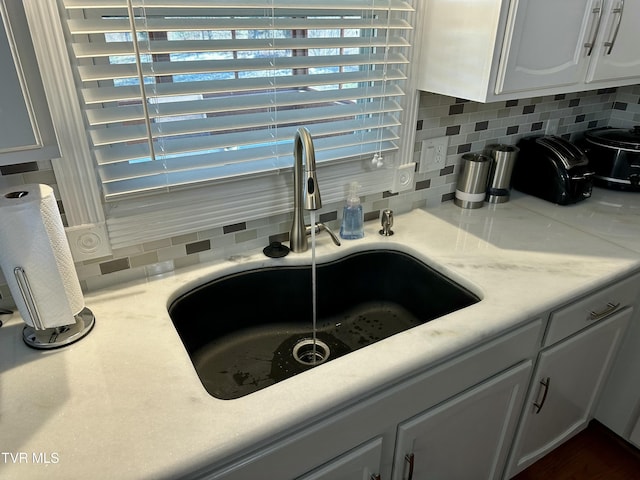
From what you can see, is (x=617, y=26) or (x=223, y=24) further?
(x=617, y=26)

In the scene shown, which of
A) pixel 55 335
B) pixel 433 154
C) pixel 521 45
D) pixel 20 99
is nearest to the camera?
pixel 20 99

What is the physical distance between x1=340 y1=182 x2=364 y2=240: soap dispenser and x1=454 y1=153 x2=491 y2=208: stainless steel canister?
1.48 ft

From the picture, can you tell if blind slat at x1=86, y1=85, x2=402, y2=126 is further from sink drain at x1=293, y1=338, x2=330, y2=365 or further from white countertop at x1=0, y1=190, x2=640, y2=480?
sink drain at x1=293, y1=338, x2=330, y2=365

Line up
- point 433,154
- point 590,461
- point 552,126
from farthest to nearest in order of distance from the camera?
1. point 552,126
2. point 590,461
3. point 433,154

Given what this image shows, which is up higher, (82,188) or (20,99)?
(20,99)

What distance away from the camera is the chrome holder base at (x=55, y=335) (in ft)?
3.15

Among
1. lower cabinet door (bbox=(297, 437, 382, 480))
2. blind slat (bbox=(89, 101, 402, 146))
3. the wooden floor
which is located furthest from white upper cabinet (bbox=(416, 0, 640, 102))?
the wooden floor

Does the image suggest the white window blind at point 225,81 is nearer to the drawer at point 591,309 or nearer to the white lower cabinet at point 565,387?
the drawer at point 591,309

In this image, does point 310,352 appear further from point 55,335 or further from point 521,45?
point 521,45

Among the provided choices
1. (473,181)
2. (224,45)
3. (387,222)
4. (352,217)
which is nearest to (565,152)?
(473,181)

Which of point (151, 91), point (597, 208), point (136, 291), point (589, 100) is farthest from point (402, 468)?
point (589, 100)

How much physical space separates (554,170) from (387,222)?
28.1 inches

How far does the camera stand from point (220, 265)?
1.28 m

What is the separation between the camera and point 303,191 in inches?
48.0
